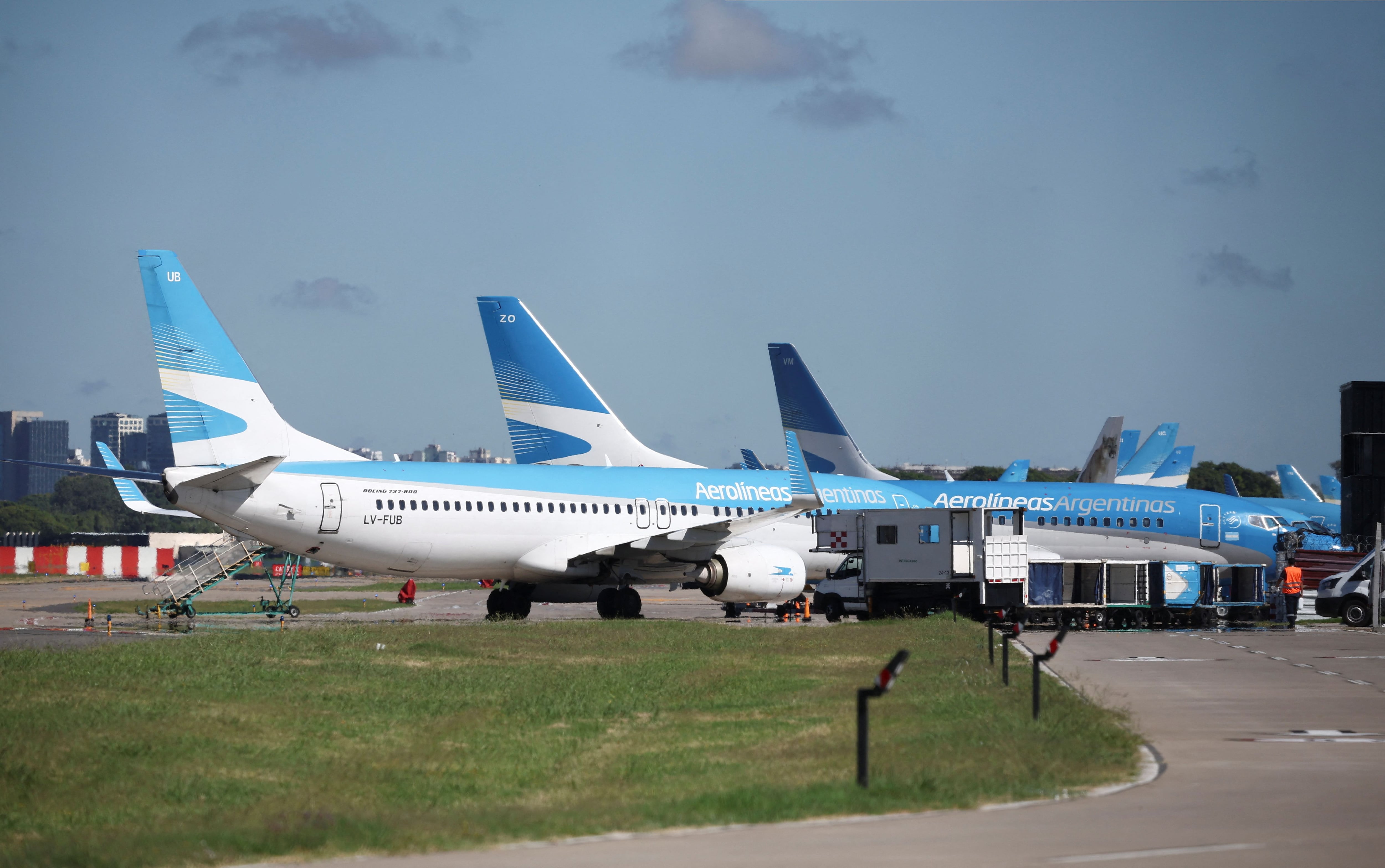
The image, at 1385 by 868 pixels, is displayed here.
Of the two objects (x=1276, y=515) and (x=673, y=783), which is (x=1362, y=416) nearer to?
(x=1276, y=515)

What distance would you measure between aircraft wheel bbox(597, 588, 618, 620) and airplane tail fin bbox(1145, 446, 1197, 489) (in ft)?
184

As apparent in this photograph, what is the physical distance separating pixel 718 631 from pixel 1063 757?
1699 cm

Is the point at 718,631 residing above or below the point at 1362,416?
below

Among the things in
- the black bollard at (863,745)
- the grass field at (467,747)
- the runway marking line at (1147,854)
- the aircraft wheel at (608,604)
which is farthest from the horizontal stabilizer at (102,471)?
the runway marking line at (1147,854)

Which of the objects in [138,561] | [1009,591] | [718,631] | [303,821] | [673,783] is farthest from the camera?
[138,561]

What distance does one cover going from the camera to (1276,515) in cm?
4262

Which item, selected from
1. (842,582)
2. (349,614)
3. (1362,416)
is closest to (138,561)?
(349,614)

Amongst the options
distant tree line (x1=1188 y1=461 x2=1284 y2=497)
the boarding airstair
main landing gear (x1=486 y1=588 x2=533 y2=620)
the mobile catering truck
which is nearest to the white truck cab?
the mobile catering truck

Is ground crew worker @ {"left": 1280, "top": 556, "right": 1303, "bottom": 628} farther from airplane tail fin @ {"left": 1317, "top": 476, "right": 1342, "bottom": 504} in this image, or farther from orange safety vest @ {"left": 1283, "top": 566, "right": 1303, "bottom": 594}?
airplane tail fin @ {"left": 1317, "top": 476, "right": 1342, "bottom": 504}

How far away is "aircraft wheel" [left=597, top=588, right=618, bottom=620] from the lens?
3553 centimetres

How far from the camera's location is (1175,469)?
8669 centimetres

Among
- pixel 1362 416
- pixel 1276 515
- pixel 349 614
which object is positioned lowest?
pixel 349 614

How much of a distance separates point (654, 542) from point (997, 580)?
25.8ft

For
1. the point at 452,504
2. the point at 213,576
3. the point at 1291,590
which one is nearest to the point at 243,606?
the point at 213,576
